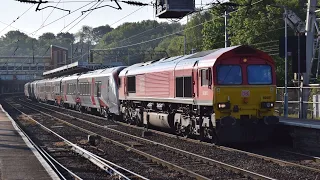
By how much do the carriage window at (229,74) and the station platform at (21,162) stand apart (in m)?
6.41

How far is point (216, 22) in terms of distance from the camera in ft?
183

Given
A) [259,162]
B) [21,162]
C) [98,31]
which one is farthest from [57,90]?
[98,31]

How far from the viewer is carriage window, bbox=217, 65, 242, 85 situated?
1689cm

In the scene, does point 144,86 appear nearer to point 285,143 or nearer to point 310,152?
point 285,143

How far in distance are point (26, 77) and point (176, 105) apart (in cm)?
11090

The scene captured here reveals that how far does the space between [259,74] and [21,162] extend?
8476 millimetres

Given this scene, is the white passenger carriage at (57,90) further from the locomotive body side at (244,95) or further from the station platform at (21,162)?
the locomotive body side at (244,95)

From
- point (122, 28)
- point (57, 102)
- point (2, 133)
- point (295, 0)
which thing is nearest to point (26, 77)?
point (122, 28)

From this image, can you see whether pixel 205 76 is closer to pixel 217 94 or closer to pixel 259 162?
pixel 217 94

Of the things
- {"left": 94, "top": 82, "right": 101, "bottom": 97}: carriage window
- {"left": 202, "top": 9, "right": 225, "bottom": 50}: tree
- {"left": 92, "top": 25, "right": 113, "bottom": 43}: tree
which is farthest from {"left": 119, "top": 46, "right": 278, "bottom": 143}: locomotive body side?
{"left": 92, "top": 25, "right": 113, "bottom": 43}: tree

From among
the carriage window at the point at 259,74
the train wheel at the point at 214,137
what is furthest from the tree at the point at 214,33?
the train wheel at the point at 214,137

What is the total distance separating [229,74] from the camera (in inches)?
672

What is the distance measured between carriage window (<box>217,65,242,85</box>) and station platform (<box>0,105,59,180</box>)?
641 centimetres

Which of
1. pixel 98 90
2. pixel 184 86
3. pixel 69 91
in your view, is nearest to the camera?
pixel 184 86
